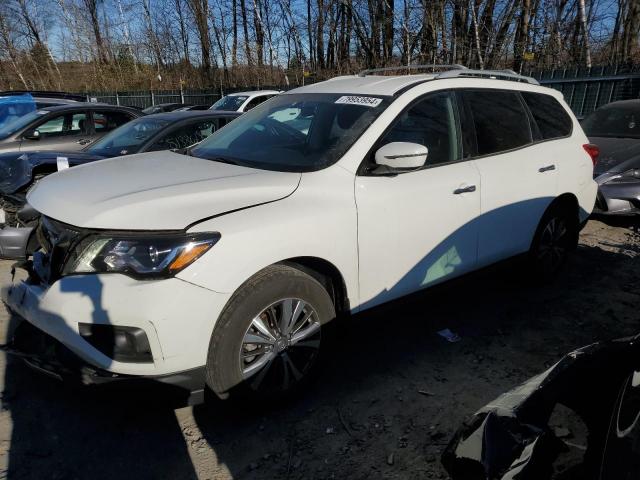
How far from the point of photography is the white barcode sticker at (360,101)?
3240 mm

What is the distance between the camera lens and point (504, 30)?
52.6 ft

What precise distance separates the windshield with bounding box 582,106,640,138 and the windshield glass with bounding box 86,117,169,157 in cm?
641

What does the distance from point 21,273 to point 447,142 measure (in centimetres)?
276

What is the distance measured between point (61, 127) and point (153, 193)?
6666 mm

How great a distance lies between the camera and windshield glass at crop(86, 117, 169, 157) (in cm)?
604

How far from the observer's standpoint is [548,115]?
4391 mm

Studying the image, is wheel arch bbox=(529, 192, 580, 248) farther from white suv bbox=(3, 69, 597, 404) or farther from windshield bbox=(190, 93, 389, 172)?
windshield bbox=(190, 93, 389, 172)

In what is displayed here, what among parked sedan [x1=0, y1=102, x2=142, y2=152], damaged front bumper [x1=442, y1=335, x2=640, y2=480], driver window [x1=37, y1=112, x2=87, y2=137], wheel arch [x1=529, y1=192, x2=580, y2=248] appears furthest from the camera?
driver window [x1=37, y1=112, x2=87, y2=137]

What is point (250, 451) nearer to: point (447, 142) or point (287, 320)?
point (287, 320)

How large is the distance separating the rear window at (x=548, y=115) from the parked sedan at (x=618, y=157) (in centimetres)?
224

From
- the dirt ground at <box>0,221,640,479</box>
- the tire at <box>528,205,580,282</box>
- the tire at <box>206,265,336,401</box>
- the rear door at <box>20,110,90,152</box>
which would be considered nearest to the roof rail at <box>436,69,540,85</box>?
the tire at <box>528,205,580,282</box>

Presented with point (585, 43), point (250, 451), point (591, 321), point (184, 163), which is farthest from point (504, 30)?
point (250, 451)

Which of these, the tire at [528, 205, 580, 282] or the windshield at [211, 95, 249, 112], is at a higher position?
the windshield at [211, 95, 249, 112]

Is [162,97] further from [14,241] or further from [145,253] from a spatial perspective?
[145,253]
